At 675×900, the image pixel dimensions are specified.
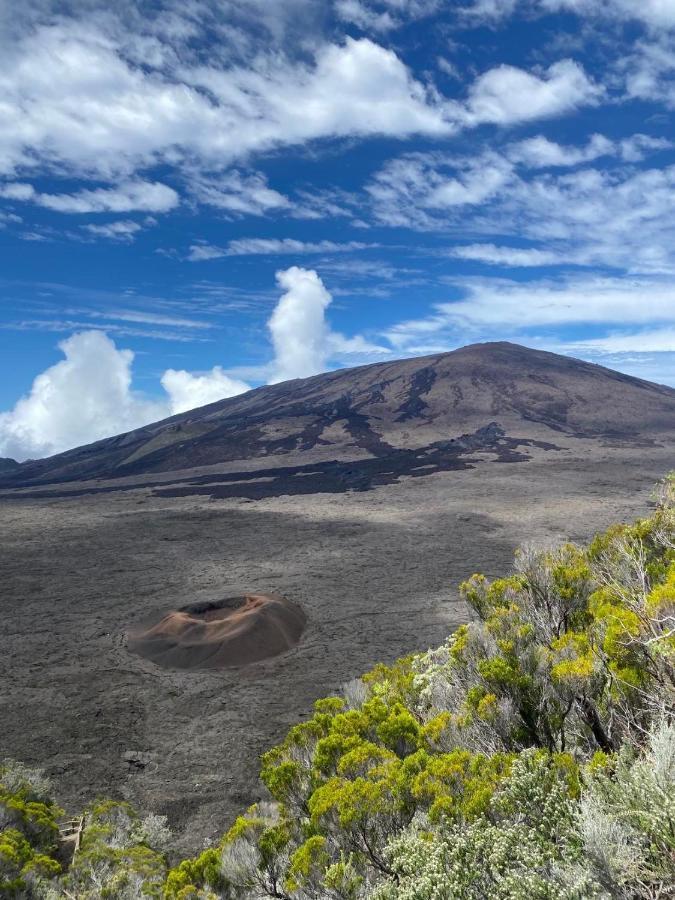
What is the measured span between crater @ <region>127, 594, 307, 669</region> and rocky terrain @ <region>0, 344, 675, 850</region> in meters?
0.44

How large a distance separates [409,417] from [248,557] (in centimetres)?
6555

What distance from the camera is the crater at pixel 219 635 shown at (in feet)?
53.8

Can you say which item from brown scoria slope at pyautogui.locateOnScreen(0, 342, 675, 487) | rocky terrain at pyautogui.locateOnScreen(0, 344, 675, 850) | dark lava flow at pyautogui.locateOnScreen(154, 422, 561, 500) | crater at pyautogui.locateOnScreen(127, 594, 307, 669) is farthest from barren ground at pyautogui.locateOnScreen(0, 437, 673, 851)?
brown scoria slope at pyautogui.locateOnScreen(0, 342, 675, 487)

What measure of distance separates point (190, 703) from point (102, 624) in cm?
744

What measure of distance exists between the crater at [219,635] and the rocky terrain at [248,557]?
445 millimetres

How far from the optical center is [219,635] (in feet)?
56.6

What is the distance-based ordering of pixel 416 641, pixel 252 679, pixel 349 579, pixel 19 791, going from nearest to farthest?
pixel 19 791
pixel 252 679
pixel 416 641
pixel 349 579

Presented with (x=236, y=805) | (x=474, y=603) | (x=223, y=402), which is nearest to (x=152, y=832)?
(x=236, y=805)

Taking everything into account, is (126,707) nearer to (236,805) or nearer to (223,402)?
(236,805)

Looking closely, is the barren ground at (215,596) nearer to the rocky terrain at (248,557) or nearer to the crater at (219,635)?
the rocky terrain at (248,557)

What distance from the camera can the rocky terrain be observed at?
38.9 feet

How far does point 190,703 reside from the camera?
13.7 meters

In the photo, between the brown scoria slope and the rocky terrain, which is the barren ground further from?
the brown scoria slope

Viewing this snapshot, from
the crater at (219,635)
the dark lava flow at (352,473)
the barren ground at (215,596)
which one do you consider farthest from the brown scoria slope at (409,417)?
the crater at (219,635)
